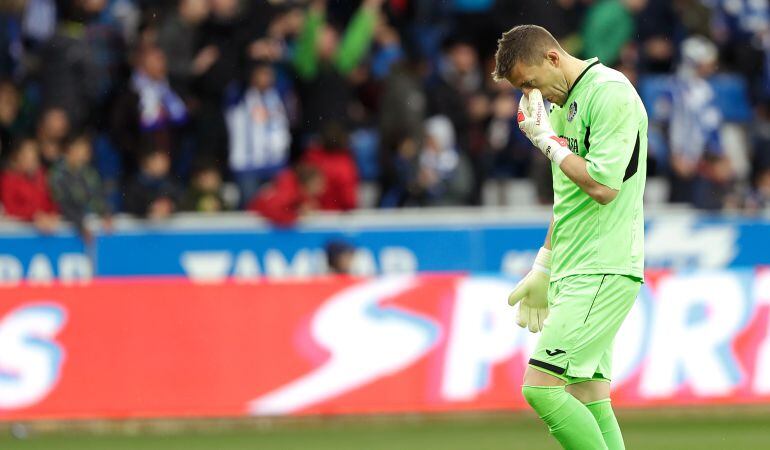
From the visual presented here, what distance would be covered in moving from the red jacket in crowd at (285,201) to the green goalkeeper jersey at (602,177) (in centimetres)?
844

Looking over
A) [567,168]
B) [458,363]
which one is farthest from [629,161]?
[458,363]

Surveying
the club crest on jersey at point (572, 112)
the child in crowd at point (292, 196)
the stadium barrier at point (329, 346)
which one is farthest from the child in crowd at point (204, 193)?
the club crest on jersey at point (572, 112)

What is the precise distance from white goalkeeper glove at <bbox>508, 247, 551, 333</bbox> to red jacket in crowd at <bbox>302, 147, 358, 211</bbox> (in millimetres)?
8235

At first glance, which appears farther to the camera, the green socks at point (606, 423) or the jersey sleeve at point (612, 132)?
the green socks at point (606, 423)

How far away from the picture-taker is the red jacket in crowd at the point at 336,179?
1603 centimetres

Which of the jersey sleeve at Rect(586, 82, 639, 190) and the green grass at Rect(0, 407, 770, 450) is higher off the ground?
the jersey sleeve at Rect(586, 82, 639, 190)

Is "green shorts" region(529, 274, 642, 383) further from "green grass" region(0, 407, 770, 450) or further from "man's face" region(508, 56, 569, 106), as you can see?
"green grass" region(0, 407, 770, 450)

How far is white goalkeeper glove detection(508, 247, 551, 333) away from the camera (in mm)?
7789

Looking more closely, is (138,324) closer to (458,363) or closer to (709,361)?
(458,363)

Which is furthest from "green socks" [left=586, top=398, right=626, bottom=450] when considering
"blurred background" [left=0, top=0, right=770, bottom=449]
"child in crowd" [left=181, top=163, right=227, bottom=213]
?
"child in crowd" [left=181, top=163, right=227, bottom=213]

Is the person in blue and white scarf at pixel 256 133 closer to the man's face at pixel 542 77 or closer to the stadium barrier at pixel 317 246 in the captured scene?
the stadium barrier at pixel 317 246

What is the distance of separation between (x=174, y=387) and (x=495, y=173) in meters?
5.51

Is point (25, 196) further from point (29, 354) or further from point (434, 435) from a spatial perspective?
point (434, 435)

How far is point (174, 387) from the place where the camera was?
12984 mm
